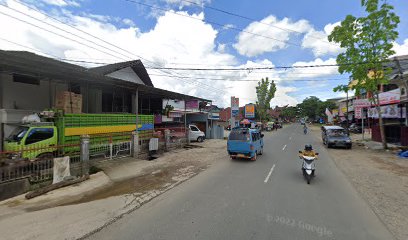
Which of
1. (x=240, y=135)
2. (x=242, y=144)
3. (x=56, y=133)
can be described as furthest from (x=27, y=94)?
(x=242, y=144)

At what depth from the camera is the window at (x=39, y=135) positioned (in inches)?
360

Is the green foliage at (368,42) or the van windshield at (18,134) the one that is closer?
the van windshield at (18,134)

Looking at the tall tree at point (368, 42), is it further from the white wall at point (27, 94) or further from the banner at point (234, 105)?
the white wall at point (27, 94)

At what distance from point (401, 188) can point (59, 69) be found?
15.1 m

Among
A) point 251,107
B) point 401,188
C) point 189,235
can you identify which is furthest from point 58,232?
point 251,107

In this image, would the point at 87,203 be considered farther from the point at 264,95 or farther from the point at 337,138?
the point at 264,95

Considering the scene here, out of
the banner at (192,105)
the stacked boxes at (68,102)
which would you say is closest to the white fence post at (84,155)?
the stacked boxes at (68,102)

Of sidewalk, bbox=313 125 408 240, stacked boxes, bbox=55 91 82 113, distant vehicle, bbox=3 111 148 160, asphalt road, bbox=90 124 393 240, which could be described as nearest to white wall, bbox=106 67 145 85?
stacked boxes, bbox=55 91 82 113

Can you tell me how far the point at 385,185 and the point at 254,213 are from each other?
5747mm

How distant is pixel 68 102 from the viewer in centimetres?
1259

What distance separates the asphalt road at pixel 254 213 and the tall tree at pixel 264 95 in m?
47.2

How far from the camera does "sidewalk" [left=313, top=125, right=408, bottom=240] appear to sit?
4.86 metres

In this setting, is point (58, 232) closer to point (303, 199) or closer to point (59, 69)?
point (303, 199)

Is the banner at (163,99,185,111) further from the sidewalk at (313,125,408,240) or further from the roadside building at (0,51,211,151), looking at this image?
the sidewalk at (313,125,408,240)
